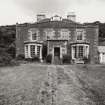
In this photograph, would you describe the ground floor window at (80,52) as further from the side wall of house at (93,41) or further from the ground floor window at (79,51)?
the side wall of house at (93,41)

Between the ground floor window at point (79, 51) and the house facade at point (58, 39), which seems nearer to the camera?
the ground floor window at point (79, 51)

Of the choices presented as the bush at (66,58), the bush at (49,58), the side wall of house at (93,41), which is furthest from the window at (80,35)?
the bush at (49,58)

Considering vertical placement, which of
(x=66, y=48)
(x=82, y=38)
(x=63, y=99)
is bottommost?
(x=63, y=99)

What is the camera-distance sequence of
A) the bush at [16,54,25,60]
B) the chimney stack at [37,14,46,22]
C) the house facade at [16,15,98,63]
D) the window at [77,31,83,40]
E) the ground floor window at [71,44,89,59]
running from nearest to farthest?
the ground floor window at [71,44,89,59]
the house facade at [16,15,98,63]
the bush at [16,54,25,60]
the window at [77,31,83,40]
the chimney stack at [37,14,46,22]

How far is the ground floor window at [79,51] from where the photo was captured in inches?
1010

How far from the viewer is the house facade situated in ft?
84.6

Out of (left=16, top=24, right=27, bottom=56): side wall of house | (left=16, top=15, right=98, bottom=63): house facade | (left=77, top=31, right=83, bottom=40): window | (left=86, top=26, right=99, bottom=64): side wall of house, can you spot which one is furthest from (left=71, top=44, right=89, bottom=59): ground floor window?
(left=16, top=24, right=27, bottom=56): side wall of house

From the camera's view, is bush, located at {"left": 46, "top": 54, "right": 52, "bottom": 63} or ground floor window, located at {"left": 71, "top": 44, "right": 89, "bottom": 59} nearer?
bush, located at {"left": 46, "top": 54, "right": 52, "bottom": 63}

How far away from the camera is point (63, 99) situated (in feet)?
22.8

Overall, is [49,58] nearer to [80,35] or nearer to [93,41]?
[80,35]

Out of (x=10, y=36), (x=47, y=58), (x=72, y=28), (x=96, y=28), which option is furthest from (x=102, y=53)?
(x=10, y=36)

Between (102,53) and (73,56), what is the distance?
20.6ft

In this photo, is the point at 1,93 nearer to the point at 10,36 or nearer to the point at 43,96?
the point at 43,96

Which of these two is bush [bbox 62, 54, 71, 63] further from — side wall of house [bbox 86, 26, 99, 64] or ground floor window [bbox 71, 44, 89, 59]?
side wall of house [bbox 86, 26, 99, 64]
